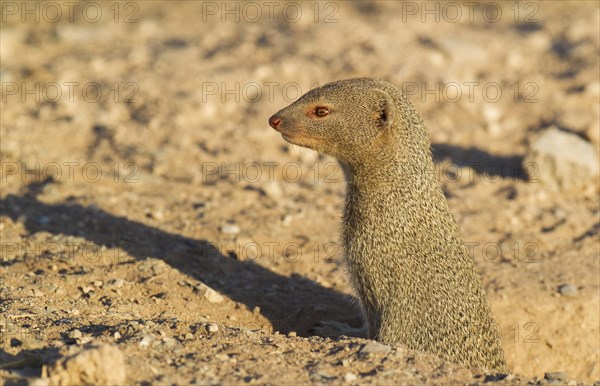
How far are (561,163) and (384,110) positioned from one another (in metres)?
2.65

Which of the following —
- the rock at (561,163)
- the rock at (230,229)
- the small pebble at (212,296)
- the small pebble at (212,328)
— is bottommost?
the small pebble at (212,296)

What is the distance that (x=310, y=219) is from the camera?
6.31 metres

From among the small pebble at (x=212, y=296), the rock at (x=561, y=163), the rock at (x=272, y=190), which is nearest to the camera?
the small pebble at (x=212, y=296)

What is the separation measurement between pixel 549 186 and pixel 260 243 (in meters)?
2.32

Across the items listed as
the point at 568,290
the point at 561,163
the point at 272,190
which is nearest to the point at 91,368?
the point at 568,290

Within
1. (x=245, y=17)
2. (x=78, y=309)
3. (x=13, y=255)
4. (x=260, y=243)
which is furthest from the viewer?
(x=245, y=17)

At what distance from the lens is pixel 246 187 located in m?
6.72

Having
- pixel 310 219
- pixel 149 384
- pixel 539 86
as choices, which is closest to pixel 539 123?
pixel 539 86

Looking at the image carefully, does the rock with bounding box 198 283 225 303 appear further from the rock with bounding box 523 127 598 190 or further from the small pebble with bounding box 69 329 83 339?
the rock with bounding box 523 127 598 190

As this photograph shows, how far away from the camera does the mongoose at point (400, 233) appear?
4508 millimetres

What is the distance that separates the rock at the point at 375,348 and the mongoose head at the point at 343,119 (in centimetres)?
113

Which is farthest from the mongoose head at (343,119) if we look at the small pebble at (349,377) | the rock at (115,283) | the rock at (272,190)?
the rock at (272,190)

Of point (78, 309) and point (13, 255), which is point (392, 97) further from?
point (13, 255)

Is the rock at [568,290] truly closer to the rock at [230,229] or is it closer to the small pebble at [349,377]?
the rock at [230,229]
